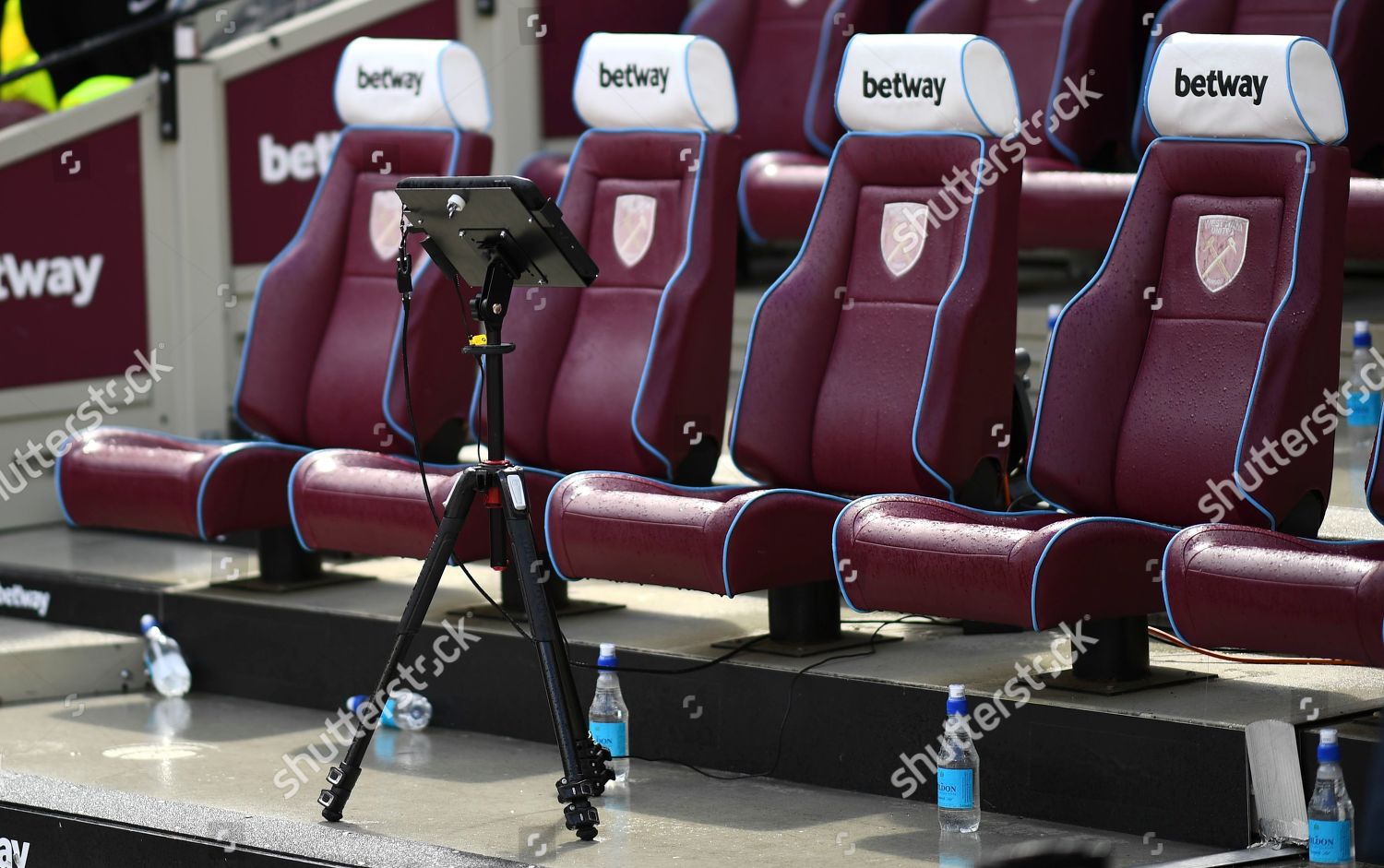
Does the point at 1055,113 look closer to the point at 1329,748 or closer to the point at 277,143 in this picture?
the point at 277,143

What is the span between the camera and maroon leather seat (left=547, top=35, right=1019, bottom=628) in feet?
12.8

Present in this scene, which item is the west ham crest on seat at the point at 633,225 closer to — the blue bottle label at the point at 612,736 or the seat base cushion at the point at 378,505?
the seat base cushion at the point at 378,505

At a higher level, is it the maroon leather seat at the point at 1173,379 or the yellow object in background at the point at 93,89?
the yellow object in background at the point at 93,89

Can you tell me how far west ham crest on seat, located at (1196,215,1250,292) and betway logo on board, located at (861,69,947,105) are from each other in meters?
0.55

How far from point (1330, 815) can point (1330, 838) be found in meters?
0.03

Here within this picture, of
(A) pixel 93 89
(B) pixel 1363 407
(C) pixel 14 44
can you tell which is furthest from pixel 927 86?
(C) pixel 14 44

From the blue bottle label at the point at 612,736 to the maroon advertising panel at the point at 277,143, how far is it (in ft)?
8.30

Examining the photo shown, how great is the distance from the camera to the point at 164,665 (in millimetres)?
4707

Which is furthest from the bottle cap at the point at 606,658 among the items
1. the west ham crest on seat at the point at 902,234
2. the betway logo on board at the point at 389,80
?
the betway logo on board at the point at 389,80

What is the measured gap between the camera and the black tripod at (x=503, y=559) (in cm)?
343

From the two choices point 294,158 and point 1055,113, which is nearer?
point 1055,113

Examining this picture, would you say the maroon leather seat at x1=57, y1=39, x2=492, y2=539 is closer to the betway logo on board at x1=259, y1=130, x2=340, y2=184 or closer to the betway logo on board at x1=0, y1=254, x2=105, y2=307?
the betway logo on board at x1=0, y1=254, x2=105, y2=307

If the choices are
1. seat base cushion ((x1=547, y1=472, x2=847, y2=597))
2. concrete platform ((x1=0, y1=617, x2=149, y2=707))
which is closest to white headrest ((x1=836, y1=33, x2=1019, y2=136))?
seat base cushion ((x1=547, y1=472, x2=847, y2=597))

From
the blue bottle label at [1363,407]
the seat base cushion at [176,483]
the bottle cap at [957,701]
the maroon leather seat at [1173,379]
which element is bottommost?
the bottle cap at [957,701]
